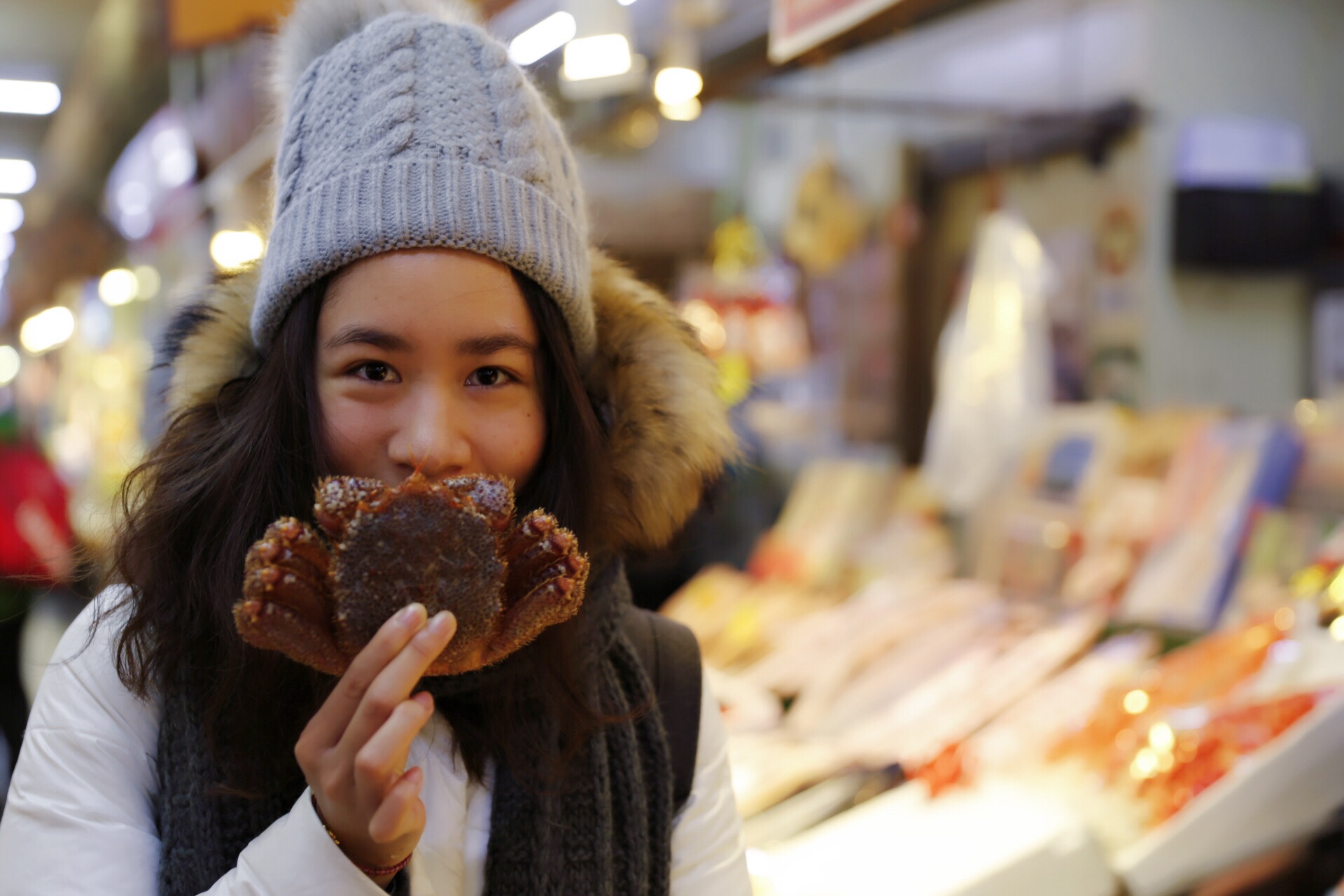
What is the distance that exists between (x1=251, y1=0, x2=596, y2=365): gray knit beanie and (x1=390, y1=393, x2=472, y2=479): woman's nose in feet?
0.57

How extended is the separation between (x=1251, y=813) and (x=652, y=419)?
1.50 meters

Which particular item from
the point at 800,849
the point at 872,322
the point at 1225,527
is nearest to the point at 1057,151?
the point at 872,322

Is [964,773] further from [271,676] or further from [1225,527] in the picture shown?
[271,676]

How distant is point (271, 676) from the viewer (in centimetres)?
103

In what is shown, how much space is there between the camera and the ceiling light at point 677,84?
3.50 meters

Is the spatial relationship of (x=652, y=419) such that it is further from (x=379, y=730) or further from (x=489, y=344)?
(x=379, y=730)

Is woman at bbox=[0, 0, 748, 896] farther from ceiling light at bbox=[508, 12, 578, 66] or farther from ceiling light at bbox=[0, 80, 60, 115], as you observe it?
ceiling light at bbox=[0, 80, 60, 115]

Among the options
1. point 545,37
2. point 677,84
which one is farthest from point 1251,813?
point 677,84

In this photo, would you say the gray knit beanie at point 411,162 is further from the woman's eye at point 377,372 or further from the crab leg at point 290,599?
the crab leg at point 290,599

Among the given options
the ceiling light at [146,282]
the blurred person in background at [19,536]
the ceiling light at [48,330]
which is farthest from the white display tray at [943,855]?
the ceiling light at [48,330]

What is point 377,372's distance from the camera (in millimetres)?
1019

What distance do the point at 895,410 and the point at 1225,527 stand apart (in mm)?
3246

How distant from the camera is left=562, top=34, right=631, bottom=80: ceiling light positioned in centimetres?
244

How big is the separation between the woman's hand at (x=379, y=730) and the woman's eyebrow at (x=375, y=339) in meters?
0.32
